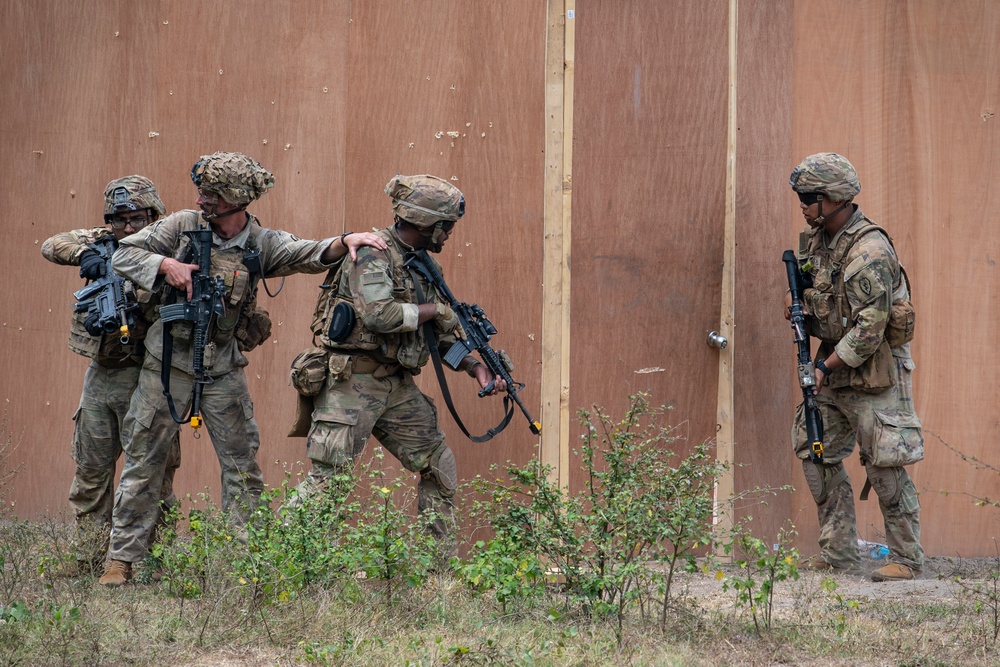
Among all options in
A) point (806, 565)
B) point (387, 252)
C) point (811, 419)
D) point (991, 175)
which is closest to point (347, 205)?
point (387, 252)

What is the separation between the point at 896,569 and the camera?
621 centimetres

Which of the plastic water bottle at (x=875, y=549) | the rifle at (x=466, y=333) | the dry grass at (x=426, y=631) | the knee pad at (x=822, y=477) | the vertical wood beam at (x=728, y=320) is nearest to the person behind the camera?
the dry grass at (x=426, y=631)

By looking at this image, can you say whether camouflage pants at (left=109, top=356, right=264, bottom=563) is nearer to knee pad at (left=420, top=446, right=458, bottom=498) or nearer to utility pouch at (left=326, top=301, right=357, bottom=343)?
utility pouch at (left=326, top=301, right=357, bottom=343)

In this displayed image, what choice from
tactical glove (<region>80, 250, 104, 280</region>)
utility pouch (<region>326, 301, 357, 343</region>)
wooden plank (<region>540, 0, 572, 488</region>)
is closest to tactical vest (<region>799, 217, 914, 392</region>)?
wooden plank (<region>540, 0, 572, 488</region>)

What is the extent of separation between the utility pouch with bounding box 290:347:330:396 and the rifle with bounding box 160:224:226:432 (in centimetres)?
46

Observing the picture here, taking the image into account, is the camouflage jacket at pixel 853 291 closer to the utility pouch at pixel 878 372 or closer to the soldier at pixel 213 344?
the utility pouch at pixel 878 372

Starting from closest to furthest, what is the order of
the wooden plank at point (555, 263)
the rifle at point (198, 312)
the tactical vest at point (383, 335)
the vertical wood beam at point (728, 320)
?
the rifle at point (198, 312) < the tactical vest at point (383, 335) < the wooden plank at point (555, 263) < the vertical wood beam at point (728, 320)

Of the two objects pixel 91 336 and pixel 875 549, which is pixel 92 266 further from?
pixel 875 549

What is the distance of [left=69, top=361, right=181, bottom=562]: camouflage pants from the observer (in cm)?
597

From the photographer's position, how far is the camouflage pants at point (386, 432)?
5723mm

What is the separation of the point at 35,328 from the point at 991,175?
6049mm

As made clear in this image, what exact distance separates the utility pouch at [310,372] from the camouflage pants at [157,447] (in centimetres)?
30

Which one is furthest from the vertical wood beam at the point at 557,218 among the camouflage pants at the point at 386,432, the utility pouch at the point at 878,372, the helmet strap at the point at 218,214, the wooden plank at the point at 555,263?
the helmet strap at the point at 218,214

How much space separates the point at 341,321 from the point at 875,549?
359cm
